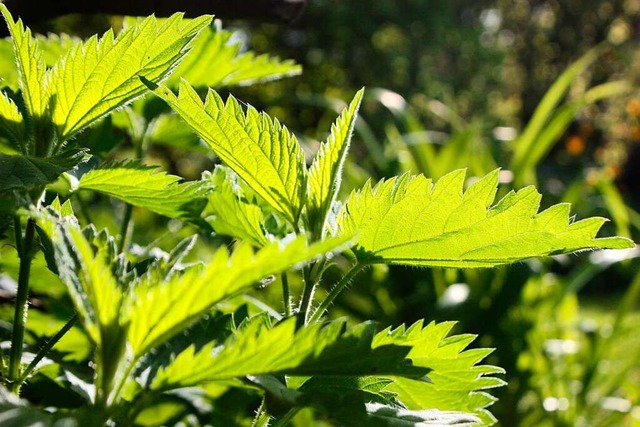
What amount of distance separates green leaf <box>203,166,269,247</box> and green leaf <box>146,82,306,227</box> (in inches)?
1.1

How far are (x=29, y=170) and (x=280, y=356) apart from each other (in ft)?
0.57

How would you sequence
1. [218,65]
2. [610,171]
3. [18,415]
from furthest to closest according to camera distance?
1. [610,171]
2. [218,65]
3. [18,415]

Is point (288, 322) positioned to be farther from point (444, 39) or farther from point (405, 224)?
point (444, 39)

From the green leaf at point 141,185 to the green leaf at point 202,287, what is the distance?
0.14 m

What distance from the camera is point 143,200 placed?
506 millimetres

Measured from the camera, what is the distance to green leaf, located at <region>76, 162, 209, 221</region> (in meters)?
0.49

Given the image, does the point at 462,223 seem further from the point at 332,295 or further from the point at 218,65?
the point at 218,65

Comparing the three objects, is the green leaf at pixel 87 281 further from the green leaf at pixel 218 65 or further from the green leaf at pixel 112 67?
the green leaf at pixel 218 65

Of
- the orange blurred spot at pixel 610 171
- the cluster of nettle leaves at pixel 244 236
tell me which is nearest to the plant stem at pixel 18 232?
the cluster of nettle leaves at pixel 244 236

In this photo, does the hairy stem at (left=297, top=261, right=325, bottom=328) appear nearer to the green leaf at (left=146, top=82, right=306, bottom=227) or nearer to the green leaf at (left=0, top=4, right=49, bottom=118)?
the green leaf at (left=146, top=82, right=306, bottom=227)

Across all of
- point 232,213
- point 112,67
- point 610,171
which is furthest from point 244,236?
point 610,171

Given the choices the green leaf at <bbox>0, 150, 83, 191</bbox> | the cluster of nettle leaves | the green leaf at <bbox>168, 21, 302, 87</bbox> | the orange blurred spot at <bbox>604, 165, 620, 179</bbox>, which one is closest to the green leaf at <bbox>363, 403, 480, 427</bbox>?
the cluster of nettle leaves

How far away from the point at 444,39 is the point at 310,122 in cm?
304

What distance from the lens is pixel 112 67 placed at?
0.45 meters
